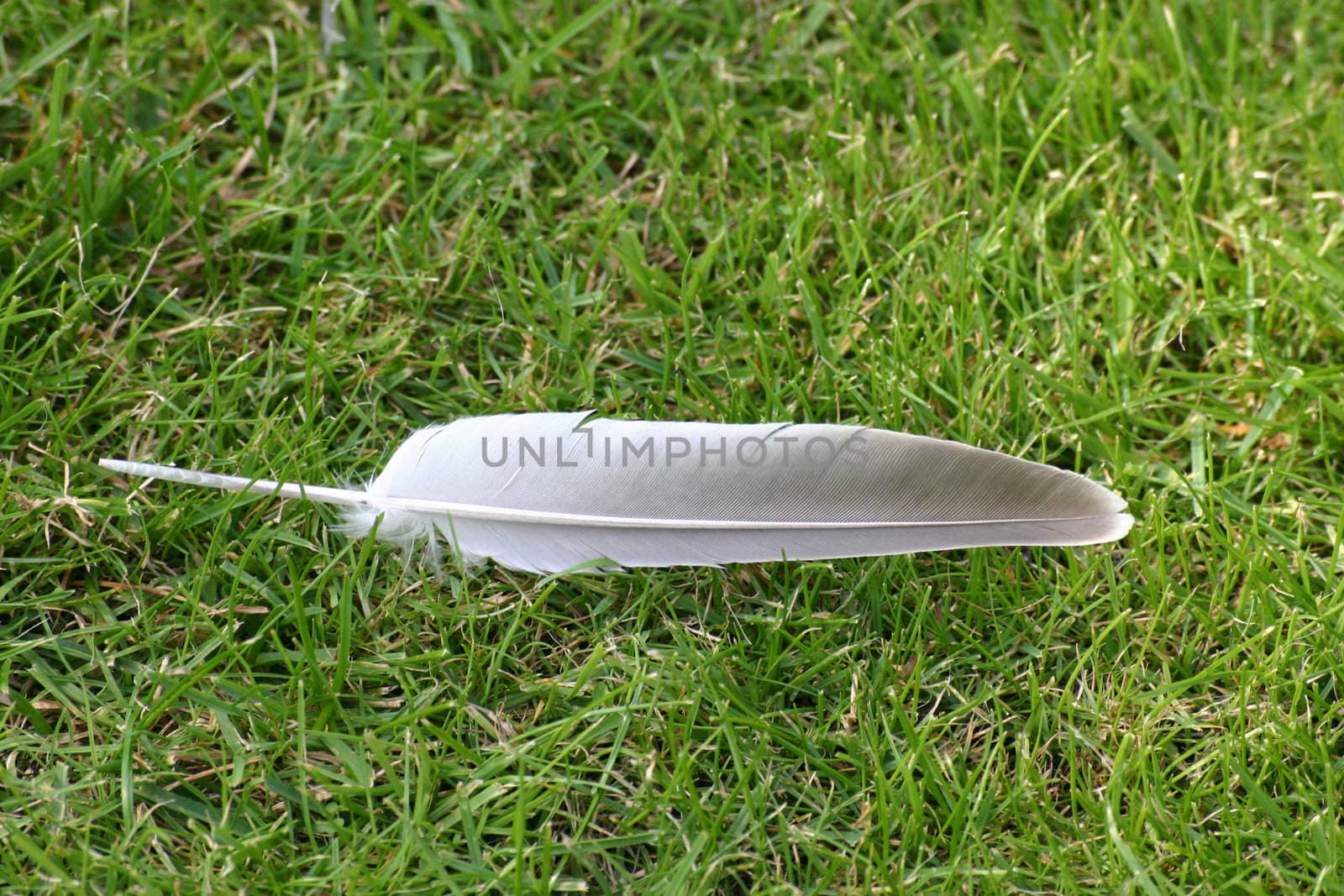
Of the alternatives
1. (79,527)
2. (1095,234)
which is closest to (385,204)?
(79,527)

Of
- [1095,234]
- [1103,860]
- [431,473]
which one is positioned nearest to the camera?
[1103,860]

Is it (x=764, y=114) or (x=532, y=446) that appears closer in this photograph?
(x=532, y=446)

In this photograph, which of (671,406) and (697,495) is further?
(671,406)

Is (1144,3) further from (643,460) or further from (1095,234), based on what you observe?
(643,460)
